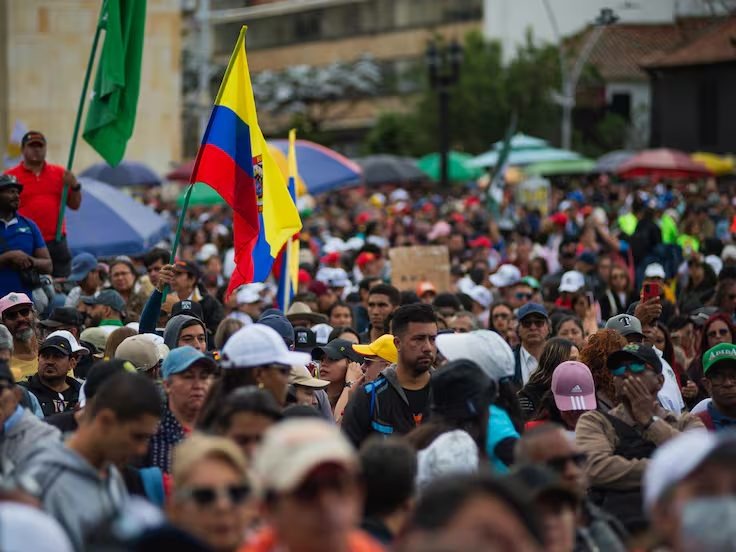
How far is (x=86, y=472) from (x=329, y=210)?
3752 cm

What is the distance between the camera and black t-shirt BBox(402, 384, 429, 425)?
9.34 meters

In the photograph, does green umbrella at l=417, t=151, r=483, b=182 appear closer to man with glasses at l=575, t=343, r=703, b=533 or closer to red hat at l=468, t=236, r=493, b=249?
red hat at l=468, t=236, r=493, b=249

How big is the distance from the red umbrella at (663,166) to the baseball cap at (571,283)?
23.8 meters

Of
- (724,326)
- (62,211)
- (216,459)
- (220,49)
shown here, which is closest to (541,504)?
(216,459)

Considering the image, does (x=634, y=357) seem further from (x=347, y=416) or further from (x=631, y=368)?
(x=347, y=416)

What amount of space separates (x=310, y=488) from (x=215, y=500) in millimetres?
628

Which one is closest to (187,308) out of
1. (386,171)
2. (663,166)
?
(663,166)

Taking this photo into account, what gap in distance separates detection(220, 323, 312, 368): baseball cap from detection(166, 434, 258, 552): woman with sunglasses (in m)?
2.03

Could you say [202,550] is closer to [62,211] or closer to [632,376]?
[632,376]

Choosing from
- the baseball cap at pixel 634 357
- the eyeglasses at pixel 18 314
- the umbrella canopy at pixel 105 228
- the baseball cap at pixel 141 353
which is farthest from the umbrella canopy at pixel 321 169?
the baseball cap at pixel 634 357

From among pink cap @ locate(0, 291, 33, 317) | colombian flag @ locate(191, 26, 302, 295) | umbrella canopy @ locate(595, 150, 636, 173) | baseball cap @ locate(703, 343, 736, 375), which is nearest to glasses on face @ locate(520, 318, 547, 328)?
colombian flag @ locate(191, 26, 302, 295)

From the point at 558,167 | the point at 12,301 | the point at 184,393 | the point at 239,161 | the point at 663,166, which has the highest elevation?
the point at 239,161

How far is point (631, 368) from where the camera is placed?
29.3ft

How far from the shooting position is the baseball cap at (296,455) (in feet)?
15.9
